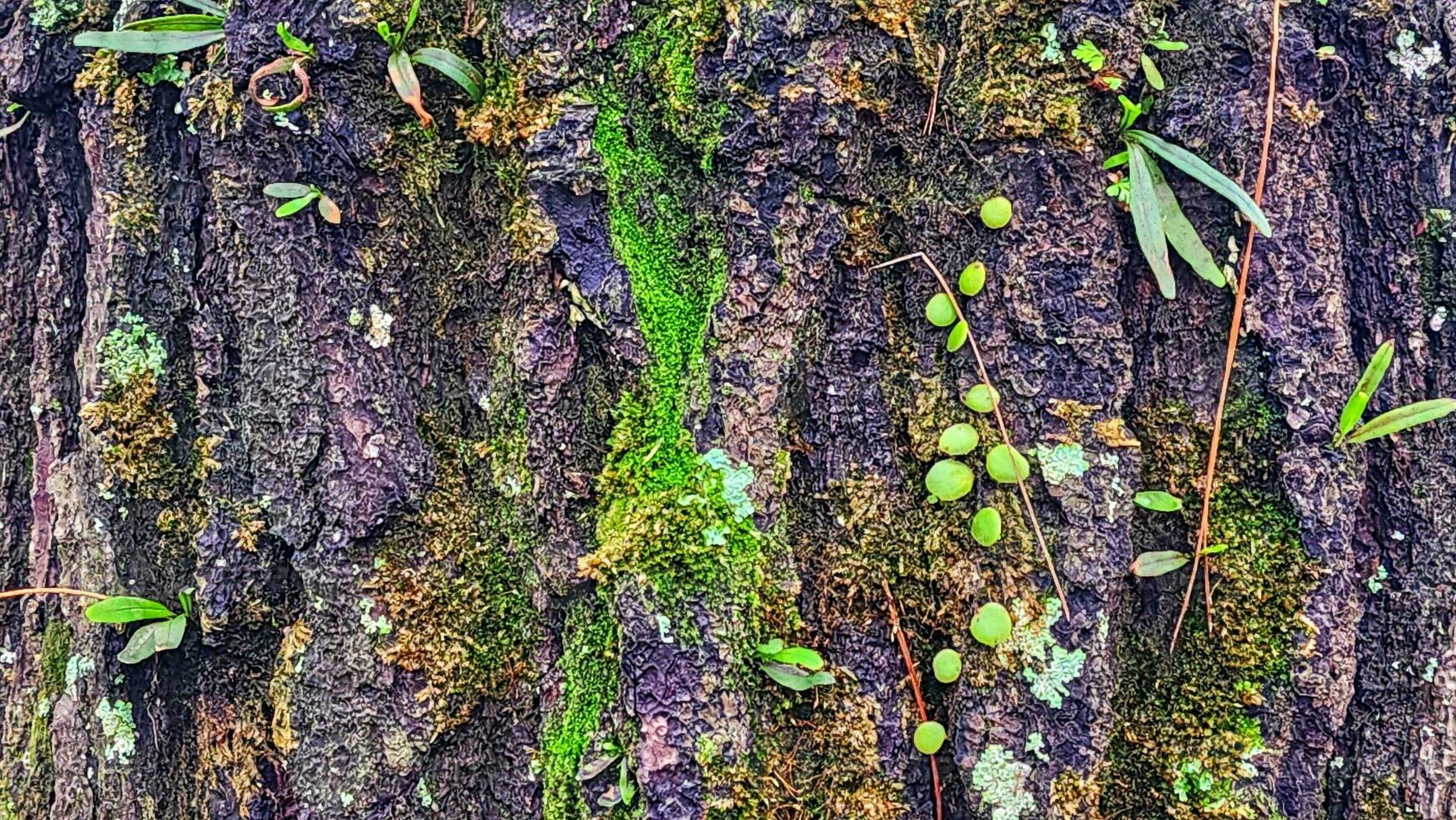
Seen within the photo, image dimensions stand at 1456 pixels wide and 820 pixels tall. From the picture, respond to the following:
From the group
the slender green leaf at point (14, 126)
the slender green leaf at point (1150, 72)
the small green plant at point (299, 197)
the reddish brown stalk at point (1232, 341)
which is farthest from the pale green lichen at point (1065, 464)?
the slender green leaf at point (14, 126)

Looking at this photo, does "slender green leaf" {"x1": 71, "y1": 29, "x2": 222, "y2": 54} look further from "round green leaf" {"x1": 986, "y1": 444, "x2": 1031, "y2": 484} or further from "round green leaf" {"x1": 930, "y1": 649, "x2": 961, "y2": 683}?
"round green leaf" {"x1": 930, "y1": 649, "x2": 961, "y2": 683}

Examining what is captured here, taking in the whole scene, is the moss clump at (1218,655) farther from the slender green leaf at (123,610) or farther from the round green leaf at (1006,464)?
the slender green leaf at (123,610)

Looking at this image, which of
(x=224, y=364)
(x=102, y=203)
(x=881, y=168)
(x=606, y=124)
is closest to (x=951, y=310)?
(x=881, y=168)

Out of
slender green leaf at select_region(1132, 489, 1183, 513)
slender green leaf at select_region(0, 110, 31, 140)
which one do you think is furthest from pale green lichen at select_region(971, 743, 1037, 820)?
slender green leaf at select_region(0, 110, 31, 140)

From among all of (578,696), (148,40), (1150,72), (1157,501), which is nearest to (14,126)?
(148,40)

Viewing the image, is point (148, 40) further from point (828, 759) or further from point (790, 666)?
point (828, 759)
